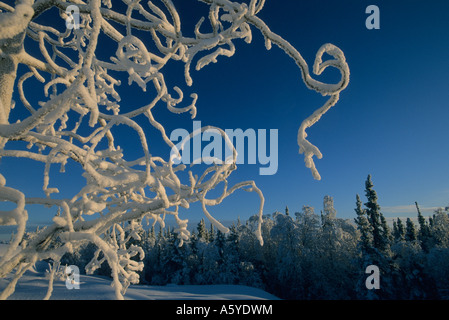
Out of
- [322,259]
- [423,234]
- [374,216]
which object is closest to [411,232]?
[423,234]

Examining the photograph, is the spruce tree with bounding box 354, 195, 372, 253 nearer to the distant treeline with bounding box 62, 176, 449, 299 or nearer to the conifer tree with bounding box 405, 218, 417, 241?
the distant treeline with bounding box 62, 176, 449, 299

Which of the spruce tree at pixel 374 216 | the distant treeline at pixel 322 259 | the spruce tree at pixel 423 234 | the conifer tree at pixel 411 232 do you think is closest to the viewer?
the distant treeline at pixel 322 259

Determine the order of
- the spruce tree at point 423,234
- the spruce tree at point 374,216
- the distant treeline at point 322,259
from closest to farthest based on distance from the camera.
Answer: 1. the distant treeline at point 322,259
2. the spruce tree at point 374,216
3. the spruce tree at point 423,234

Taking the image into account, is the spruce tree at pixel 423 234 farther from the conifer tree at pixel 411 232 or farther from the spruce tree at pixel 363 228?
the spruce tree at pixel 363 228

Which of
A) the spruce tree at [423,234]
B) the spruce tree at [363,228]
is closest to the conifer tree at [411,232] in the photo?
the spruce tree at [423,234]

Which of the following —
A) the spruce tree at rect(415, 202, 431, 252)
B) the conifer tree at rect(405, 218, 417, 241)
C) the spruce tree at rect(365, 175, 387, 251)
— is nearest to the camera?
the spruce tree at rect(365, 175, 387, 251)

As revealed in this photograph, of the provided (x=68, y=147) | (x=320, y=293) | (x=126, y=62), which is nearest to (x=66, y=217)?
(x=68, y=147)

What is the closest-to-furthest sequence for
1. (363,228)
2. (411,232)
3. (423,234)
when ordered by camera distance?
(363,228) < (423,234) < (411,232)

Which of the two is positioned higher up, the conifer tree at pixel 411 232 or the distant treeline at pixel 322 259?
the conifer tree at pixel 411 232

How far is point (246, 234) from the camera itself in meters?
38.9

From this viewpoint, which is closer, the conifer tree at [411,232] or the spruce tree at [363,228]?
the spruce tree at [363,228]

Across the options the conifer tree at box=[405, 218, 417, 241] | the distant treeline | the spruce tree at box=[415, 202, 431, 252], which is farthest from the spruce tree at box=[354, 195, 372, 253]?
the conifer tree at box=[405, 218, 417, 241]

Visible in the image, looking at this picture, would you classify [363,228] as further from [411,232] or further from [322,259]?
[411,232]
